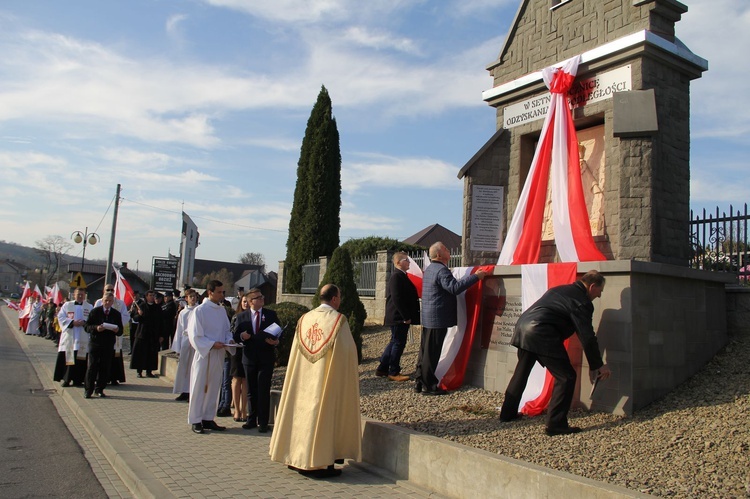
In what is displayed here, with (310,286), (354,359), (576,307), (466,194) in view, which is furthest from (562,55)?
(310,286)

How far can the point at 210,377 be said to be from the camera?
8.15 m

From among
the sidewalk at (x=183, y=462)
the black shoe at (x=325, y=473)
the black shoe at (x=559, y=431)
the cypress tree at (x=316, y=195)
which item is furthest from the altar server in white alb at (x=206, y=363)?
the cypress tree at (x=316, y=195)

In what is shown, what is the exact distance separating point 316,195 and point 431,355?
1972cm

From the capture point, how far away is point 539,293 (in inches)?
295

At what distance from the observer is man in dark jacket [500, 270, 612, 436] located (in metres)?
5.89

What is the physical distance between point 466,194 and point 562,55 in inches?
112

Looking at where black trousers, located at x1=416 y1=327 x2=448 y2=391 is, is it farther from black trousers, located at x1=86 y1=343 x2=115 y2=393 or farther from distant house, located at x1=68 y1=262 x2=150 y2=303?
distant house, located at x1=68 y1=262 x2=150 y2=303

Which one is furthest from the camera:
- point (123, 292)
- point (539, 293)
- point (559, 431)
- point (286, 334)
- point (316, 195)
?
point (316, 195)

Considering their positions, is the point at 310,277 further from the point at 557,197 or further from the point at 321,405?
the point at 321,405

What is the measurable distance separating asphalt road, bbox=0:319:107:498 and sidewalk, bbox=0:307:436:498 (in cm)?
17

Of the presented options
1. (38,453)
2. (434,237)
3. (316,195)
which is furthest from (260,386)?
(434,237)

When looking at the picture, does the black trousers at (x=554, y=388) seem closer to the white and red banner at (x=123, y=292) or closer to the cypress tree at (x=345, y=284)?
the cypress tree at (x=345, y=284)

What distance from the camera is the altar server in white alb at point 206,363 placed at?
8055 millimetres

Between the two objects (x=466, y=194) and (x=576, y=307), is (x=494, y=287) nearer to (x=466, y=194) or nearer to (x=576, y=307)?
(x=576, y=307)
